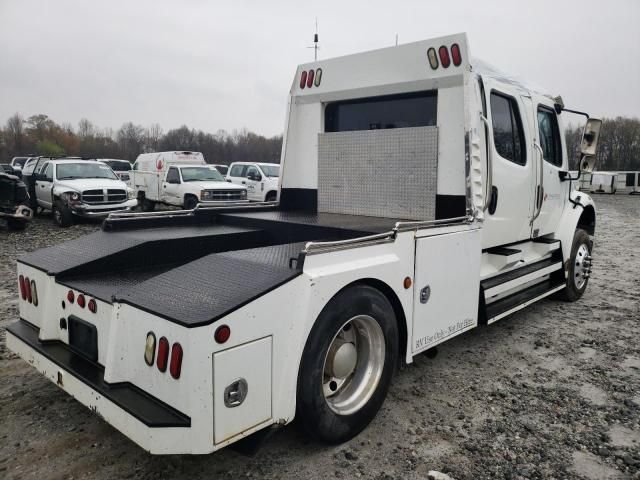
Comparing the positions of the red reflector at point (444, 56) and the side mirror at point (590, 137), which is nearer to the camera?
the red reflector at point (444, 56)

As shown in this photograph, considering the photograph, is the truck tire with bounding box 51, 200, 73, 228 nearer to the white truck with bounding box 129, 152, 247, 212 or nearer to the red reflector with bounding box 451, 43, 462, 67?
the white truck with bounding box 129, 152, 247, 212

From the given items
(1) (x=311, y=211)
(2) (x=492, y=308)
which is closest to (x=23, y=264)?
(1) (x=311, y=211)

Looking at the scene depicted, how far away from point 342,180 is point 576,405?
3021 mm

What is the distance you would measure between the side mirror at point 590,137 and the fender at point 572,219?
0.67 metres

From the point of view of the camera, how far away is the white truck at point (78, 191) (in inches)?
543

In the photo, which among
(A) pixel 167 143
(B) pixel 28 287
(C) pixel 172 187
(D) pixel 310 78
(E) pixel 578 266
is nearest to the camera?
(B) pixel 28 287

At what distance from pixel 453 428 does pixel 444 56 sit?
10.4 ft

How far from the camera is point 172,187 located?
17.3 m

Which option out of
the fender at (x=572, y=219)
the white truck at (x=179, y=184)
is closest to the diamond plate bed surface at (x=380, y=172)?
the fender at (x=572, y=219)

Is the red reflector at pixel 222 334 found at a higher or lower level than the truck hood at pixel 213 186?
lower

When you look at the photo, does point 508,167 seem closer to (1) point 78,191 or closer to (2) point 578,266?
(2) point 578,266

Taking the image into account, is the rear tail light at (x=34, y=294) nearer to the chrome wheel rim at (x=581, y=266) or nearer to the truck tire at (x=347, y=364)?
the truck tire at (x=347, y=364)

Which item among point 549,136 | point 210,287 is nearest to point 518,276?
point 549,136

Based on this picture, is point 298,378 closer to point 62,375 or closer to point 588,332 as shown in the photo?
point 62,375
